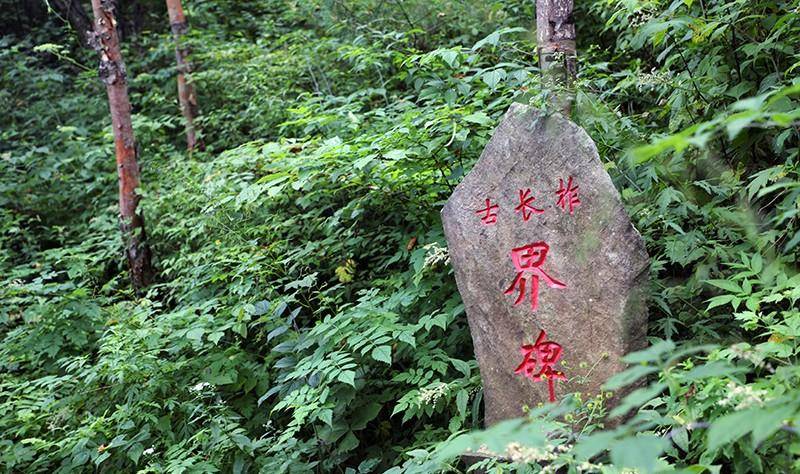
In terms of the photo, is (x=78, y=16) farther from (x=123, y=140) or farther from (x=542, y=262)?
(x=542, y=262)

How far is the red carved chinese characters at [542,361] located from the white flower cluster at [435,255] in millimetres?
577

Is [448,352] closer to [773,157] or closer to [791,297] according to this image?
[791,297]

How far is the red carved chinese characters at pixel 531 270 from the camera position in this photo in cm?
269

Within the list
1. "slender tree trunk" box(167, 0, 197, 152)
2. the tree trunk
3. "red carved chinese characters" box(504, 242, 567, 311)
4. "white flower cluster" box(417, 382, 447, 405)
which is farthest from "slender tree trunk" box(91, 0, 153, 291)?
"red carved chinese characters" box(504, 242, 567, 311)

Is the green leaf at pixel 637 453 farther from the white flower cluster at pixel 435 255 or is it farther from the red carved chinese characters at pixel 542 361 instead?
the white flower cluster at pixel 435 255

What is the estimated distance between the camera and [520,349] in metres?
2.76

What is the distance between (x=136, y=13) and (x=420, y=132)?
778cm

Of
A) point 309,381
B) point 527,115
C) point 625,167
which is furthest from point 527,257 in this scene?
point 309,381

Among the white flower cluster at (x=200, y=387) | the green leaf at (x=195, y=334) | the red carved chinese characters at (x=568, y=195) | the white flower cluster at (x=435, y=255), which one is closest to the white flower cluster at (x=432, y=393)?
the white flower cluster at (x=435, y=255)

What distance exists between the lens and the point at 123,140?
508 cm

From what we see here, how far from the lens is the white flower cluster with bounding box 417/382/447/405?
264 cm

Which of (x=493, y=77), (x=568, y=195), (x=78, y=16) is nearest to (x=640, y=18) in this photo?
(x=493, y=77)

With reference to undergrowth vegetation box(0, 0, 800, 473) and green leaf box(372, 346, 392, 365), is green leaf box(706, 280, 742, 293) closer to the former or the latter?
undergrowth vegetation box(0, 0, 800, 473)

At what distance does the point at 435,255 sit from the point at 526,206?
549 millimetres
